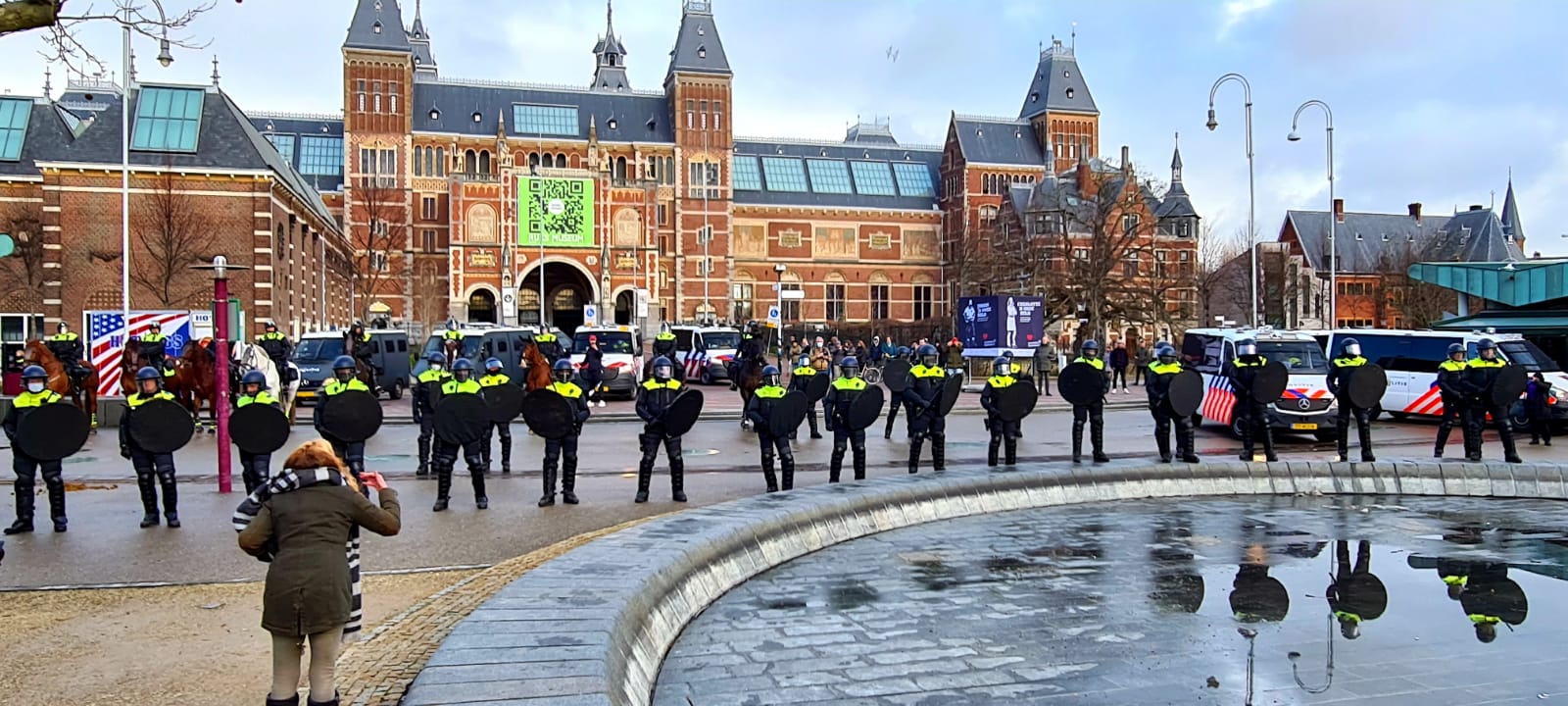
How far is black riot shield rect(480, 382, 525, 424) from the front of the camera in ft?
42.3

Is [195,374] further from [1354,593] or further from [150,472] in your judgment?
[1354,593]

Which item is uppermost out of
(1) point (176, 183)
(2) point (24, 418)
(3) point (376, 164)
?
(3) point (376, 164)

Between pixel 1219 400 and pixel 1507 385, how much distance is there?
608 centimetres

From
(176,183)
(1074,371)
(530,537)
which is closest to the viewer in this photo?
(530,537)

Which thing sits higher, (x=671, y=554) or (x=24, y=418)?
(x=24, y=418)

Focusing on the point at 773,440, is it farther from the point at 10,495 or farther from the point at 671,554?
the point at 10,495

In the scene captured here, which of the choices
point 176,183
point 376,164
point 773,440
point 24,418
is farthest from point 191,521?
point 376,164

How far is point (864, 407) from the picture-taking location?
43.7 ft

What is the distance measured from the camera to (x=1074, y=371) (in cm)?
1450

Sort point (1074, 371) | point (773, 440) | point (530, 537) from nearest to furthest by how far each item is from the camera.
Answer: point (530, 537) → point (773, 440) → point (1074, 371)

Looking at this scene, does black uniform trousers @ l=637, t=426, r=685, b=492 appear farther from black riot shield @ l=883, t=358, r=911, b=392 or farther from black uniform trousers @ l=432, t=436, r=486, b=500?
black riot shield @ l=883, t=358, r=911, b=392

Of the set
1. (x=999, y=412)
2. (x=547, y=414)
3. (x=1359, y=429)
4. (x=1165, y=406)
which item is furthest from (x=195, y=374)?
(x=1359, y=429)

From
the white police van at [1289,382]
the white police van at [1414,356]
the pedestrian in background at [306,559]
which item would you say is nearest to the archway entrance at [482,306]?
the white police van at [1289,382]

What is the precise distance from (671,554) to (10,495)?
32.2 ft
